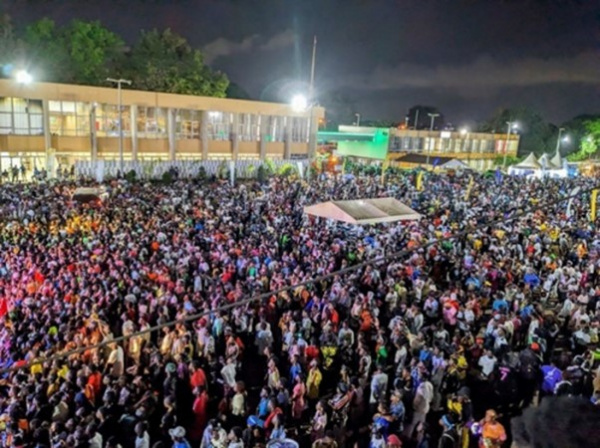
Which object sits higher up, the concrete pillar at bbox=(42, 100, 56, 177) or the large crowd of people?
the concrete pillar at bbox=(42, 100, 56, 177)

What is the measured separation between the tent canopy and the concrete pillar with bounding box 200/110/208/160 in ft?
85.0

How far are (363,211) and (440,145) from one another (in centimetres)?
4898

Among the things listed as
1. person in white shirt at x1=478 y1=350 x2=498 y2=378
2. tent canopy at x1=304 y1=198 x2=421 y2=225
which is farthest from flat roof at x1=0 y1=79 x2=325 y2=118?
person in white shirt at x1=478 y1=350 x2=498 y2=378

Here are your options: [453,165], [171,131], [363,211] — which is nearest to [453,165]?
[453,165]

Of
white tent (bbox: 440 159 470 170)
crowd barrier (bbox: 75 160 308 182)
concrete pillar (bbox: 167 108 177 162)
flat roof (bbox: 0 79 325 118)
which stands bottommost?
crowd barrier (bbox: 75 160 308 182)

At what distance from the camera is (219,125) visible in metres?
A: 39.7

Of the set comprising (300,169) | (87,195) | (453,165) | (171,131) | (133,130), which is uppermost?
(171,131)

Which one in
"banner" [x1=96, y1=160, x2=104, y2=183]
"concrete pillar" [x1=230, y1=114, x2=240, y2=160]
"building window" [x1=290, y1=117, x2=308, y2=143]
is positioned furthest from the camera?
"building window" [x1=290, y1=117, x2=308, y2=143]

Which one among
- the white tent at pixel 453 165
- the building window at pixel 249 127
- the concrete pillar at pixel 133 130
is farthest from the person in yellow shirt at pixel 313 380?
the building window at pixel 249 127

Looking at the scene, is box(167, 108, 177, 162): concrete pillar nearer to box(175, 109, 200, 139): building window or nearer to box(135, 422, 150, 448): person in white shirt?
box(175, 109, 200, 139): building window

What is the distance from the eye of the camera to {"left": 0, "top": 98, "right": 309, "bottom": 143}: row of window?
100ft

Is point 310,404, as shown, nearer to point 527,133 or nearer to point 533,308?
point 533,308

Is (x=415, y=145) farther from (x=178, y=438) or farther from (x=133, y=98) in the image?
(x=178, y=438)

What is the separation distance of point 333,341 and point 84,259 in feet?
22.3
